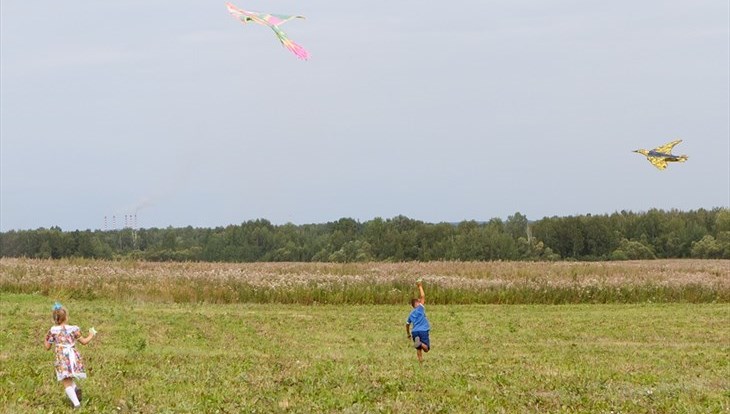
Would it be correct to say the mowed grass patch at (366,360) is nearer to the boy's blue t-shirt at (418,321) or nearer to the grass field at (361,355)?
the grass field at (361,355)

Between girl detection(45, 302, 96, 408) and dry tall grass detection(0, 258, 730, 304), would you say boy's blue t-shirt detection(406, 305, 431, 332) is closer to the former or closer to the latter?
girl detection(45, 302, 96, 408)

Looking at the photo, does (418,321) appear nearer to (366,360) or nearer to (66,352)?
(366,360)

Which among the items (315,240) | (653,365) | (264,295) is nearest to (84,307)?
(264,295)

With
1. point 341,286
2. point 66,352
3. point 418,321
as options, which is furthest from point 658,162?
point 341,286

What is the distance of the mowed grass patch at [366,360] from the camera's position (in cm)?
1406

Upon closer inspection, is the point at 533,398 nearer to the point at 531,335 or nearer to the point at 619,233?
the point at 531,335

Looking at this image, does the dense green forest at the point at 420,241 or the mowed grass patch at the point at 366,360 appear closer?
the mowed grass patch at the point at 366,360

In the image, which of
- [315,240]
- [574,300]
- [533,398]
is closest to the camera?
[533,398]

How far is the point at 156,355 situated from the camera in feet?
66.2

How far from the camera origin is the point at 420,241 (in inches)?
3615

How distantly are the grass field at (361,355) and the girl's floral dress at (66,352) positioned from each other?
0.45 m

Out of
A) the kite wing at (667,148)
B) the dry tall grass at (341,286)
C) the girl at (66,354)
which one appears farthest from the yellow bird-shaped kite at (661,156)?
the dry tall grass at (341,286)

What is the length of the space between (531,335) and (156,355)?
1147cm

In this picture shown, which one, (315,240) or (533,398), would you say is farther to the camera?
(315,240)
